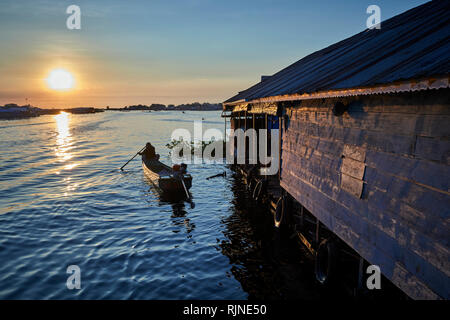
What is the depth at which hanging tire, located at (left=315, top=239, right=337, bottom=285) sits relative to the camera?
292 inches

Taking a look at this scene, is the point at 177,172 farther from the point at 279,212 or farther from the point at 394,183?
the point at 394,183

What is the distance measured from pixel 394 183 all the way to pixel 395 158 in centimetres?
40

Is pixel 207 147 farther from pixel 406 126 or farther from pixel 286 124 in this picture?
pixel 406 126

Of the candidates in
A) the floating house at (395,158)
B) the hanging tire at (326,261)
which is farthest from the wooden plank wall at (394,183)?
the hanging tire at (326,261)

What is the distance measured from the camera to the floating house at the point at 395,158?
12.7 feet

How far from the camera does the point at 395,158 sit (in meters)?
4.77

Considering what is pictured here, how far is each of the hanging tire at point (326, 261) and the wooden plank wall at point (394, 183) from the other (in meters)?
0.74

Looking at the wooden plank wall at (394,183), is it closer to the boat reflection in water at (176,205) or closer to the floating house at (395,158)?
the floating house at (395,158)

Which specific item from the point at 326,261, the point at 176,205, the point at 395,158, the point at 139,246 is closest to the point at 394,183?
the point at 395,158

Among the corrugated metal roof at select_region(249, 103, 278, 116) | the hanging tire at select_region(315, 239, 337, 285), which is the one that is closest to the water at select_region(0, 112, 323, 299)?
the hanging tire at select_region(315, 239, 337, 285)

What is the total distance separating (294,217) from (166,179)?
8.06 meters

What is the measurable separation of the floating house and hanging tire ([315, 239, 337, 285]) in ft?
0.18

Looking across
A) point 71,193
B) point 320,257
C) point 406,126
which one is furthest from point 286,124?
point 71,193

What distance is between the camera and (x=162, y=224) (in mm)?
13859
